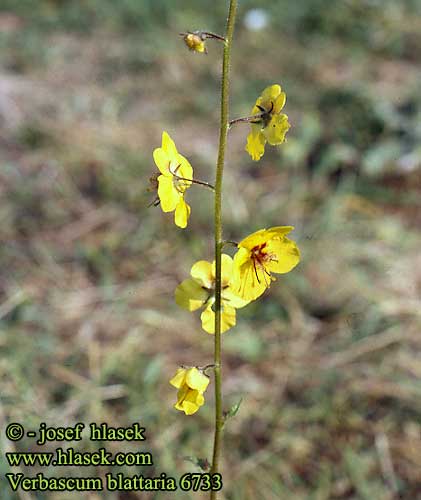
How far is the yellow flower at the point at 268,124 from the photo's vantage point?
154cm

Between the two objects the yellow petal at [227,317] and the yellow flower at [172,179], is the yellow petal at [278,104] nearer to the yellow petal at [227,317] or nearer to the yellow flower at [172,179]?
the yellow flower at [172,179]

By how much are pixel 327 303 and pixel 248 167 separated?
3.79 ft

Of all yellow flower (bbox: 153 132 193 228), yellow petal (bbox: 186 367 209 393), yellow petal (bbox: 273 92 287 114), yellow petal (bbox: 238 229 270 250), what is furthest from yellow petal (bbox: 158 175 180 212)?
yellow petal (bbox: 186 367 209 393)

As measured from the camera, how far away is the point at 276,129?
154cm

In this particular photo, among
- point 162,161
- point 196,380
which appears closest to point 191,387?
point 196,380

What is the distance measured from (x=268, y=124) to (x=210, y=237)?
1.78 metres

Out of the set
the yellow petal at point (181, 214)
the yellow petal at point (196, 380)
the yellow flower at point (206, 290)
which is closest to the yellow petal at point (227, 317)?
the yellow flower at point (206, 290)

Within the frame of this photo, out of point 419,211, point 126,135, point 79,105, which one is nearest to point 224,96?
point 419,211

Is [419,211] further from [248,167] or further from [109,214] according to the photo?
[109,214]

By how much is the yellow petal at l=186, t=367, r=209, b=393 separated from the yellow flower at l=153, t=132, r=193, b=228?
0.33 meters

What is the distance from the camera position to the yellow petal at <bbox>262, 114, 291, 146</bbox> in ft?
5.04

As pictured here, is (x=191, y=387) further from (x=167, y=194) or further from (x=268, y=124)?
(x=268, y=124)

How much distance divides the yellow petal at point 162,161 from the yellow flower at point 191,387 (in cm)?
43

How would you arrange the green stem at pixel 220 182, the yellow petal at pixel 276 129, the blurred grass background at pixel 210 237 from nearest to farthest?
1. the green stem at pixel 220 182
2. the yellow petal at pixel 276 129
3. the blurred grass background at pixel 210 237
